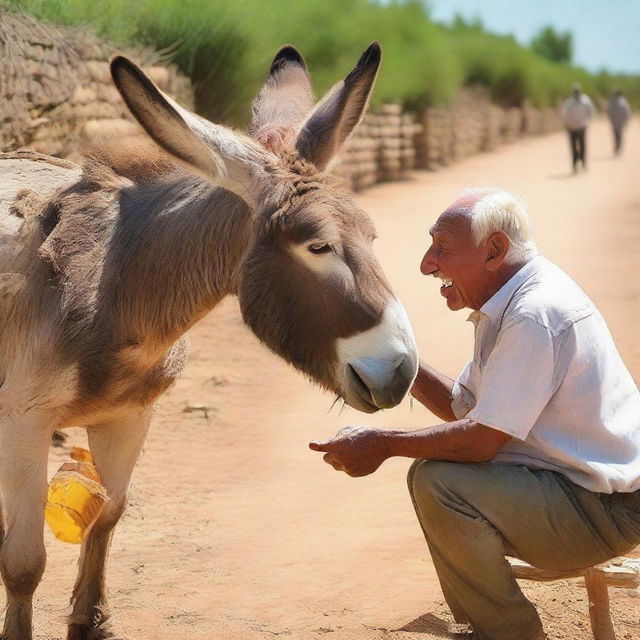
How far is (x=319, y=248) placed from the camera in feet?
9.84

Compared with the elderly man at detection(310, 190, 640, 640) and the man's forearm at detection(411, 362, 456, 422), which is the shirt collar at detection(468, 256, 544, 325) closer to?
the elderly man at detection(310, 190, 640, 640)

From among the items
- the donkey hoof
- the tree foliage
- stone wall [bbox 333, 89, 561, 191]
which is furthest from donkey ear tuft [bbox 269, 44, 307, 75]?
the tree foliage

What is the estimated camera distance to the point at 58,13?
8.80 metres

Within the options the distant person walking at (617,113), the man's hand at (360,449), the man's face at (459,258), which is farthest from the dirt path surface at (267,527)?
the distant person walking at (617,113)

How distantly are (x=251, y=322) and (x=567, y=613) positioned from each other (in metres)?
1.97

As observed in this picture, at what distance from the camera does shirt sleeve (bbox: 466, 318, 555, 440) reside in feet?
10.3

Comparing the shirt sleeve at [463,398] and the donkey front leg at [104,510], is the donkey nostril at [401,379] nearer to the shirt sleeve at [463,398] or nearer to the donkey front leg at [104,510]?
the shirt sleeve at [463,398]

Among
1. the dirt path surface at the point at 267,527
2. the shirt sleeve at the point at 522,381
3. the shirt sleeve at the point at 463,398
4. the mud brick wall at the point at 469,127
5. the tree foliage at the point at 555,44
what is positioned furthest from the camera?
the tree foliage at the point at 555,44

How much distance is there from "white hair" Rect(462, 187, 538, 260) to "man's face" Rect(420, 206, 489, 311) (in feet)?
0.10

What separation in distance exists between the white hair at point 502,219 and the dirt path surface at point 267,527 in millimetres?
1563

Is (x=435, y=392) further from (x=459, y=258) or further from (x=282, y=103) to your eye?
(x=282, y=103)

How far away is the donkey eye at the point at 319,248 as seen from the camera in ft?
9.82

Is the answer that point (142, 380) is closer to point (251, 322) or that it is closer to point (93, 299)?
point (93, 299)

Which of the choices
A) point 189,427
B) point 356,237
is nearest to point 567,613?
point 356,237
